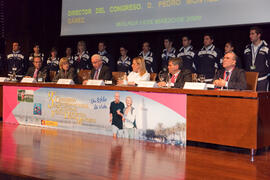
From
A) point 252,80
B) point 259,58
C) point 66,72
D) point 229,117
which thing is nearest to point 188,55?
point 259,58

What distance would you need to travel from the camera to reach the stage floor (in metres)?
2.91

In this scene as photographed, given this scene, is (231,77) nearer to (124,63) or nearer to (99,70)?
(99,70)

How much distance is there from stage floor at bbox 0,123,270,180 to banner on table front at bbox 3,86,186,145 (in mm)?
167

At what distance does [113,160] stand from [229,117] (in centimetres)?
127

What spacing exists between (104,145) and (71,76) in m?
1.90

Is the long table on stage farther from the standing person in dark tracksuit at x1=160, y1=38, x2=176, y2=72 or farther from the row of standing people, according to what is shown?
the standing person in dark tracksuit at x1=160, y1=38, x2=176, y2=72

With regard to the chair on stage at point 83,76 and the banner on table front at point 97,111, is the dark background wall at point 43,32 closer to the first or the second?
the chair on stage at point 83,76

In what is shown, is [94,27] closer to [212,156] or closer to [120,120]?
[120,120]

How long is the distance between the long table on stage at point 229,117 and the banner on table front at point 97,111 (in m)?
0.14

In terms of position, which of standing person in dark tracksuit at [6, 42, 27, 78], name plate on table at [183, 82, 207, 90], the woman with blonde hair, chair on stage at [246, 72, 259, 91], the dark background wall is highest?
the dark background wall

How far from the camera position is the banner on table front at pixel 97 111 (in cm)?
426

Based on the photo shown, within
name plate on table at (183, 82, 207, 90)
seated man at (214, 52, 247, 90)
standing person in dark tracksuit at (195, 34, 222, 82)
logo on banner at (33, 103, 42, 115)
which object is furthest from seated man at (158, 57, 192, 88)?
logo on banner at (33, 103, 42, 115)

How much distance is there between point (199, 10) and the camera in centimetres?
617

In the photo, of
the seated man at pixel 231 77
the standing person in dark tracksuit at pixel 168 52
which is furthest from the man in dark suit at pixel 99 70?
the seated man at pixel 231 77
